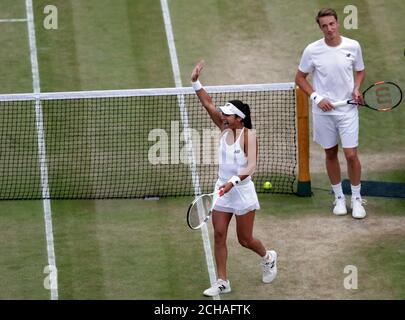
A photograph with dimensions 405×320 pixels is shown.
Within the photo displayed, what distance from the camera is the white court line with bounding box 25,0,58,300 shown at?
1576cm

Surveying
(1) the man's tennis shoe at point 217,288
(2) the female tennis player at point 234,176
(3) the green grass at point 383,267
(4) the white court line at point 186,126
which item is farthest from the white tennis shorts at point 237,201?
(3) the green grass at point 383,267

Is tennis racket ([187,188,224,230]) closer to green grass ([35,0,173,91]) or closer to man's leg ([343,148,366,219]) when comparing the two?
man's leg ([343,148,366,219])

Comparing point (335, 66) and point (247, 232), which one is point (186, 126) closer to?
point (335, 66)

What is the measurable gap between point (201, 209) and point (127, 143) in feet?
16.6

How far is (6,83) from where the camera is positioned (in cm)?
2128

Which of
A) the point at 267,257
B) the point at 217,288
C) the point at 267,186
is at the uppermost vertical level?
the point at 267,186

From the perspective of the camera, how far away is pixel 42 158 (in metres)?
19.1

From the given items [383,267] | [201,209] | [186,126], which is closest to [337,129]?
[383,267]

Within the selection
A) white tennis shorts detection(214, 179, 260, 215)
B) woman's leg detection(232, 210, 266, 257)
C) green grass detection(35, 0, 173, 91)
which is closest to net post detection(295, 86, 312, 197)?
woman's leg detection(232, 210, 266, 257)

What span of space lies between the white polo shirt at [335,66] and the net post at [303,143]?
72cm

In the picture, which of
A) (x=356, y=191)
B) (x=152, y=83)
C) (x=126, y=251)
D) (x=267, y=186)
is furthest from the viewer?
(x=152, y=83)

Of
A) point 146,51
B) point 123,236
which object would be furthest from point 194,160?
point 146,51

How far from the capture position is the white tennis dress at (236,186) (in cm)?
1477

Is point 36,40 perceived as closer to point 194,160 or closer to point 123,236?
point 194,160
